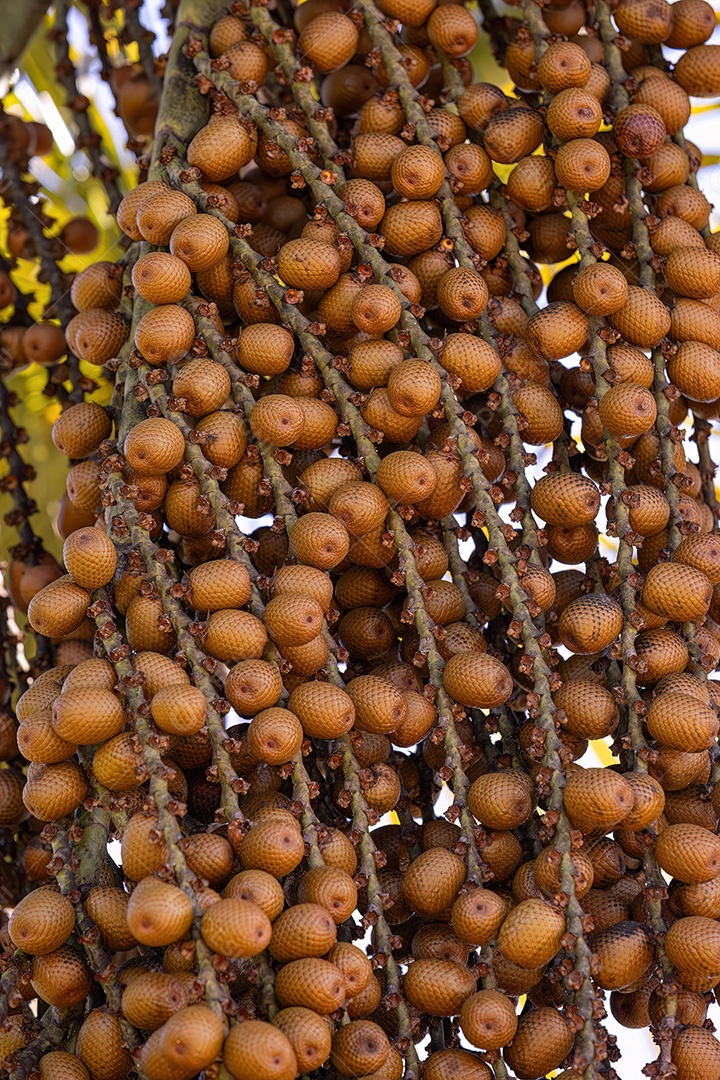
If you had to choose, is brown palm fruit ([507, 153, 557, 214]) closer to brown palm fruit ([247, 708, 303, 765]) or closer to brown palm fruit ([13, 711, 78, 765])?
brown palm fruit ([247, 708, 303, 765])

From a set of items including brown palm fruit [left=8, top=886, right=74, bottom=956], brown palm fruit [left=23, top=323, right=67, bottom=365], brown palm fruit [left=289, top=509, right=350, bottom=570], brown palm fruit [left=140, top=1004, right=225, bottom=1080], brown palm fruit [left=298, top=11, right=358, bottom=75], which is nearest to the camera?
brown palm fruit [left=140, top=1004, right=225, bottom=1080]

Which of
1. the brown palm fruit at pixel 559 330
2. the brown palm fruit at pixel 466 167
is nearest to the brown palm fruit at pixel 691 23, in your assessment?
the brown palm fruit at pixel 466 167

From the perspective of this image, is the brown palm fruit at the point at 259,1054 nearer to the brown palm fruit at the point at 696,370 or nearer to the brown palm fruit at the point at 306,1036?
the brown palm fruit at the point at 306,1036

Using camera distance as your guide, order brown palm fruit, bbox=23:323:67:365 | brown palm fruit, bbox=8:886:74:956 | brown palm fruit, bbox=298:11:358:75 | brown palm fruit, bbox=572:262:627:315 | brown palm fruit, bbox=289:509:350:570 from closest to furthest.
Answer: brown palm fruit, bbox=8:886:74:956, brown palm fruit, bbox=289:509:350:570, brown palm fruit, bbox=572:262:627:315, brown palm fruit, bbox=298:11:358:75, brown palm fruit, bbox=23:323:67:365

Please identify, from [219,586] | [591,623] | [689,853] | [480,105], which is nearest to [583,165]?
[480,105]

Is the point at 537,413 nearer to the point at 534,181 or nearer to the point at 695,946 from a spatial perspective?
the point at 534,181

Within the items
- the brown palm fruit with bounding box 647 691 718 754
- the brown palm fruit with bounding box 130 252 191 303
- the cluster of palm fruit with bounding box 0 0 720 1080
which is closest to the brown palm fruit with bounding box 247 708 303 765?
the cluster of palm fruit with bounding box 0 0 720 1080

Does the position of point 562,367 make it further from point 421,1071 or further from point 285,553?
point 421,1071
